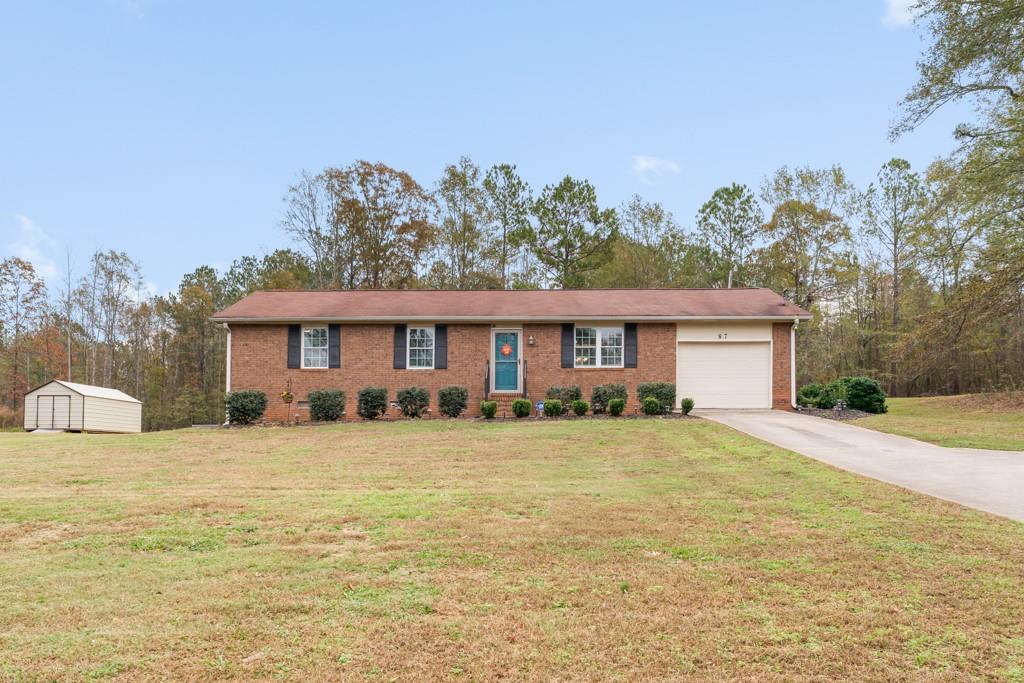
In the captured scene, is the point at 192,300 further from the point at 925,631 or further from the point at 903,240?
the point at 925,631

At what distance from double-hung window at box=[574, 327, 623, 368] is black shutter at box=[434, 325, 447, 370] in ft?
11.8

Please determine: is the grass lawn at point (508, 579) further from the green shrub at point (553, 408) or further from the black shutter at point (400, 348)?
the black shutter at point (400, 348)

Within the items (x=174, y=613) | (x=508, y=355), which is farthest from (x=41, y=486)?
(x=508, y=355)

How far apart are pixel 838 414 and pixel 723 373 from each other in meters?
3.20

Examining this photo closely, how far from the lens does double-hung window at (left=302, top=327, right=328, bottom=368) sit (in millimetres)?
18344

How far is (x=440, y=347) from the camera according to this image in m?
18.3

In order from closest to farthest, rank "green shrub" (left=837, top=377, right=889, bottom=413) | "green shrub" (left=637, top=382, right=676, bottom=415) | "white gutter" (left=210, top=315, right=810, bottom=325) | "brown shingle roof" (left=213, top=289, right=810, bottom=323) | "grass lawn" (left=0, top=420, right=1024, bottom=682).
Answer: "grass lawn" (left=0, top=420, right=1024, bottom=682) → "green shrub" (left=637, top=382, right=676, bottom=415) → "green shrub" (left=837, top=377, right=889, bottom=413) → "white gutter" (left=210, top=315, right=810, bottom=325) → "brown shingle roof" (left=213, top=289, right=810, bottom=323)

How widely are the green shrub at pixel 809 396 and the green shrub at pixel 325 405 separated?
40.3 feet

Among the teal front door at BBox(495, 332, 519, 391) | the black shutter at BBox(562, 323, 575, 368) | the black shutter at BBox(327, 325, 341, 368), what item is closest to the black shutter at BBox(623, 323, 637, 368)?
the black shutter at BBox(562, 323, 575, 368)

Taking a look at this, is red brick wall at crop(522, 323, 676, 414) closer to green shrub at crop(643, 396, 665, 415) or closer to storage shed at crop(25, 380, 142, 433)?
green shrub at crop(643, 396, 665, 415)

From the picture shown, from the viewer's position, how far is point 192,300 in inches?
1489

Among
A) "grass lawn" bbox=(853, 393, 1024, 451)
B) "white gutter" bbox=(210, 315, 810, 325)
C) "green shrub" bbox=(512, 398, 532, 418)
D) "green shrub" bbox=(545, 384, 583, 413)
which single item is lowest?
"grass lawn" bbox=(853, 393, 1024, 451)

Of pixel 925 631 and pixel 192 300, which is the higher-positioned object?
pixel 192 300

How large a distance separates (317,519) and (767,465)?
598 centimetres
